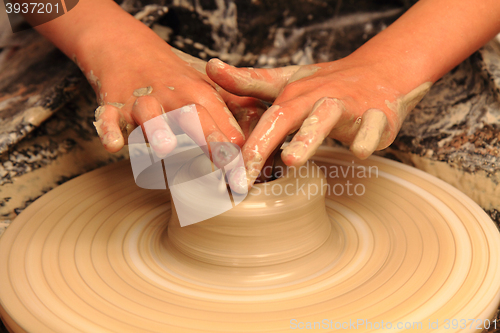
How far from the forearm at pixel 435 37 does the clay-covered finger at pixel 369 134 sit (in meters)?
0.31

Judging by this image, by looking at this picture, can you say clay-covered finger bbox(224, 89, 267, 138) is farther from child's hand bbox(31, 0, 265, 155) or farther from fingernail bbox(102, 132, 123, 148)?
fingernail bbox(102, 132, 123, 148)

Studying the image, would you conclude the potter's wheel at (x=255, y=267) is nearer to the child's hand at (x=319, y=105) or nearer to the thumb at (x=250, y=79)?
the child's hand at (x=319, y=105)

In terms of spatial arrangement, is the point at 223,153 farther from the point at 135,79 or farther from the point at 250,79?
the point at 135,79

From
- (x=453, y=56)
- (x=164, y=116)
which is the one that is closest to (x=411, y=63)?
(x=453, y=56)

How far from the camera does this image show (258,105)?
1084 mm

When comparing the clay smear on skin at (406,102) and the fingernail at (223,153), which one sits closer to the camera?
the fingernail at (223,153)

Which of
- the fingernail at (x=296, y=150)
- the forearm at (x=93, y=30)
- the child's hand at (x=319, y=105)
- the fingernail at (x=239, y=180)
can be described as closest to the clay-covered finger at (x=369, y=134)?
the child's hand at (x=319, y=105)

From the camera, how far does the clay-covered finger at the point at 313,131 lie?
29.5 inches

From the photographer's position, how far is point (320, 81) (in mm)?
984

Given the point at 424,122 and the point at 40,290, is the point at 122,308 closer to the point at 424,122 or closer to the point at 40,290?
the point at 40,290

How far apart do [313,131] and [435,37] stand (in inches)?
23.7

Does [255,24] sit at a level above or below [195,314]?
above

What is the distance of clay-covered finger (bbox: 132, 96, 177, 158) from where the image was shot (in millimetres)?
787

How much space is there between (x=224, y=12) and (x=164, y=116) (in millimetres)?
739
